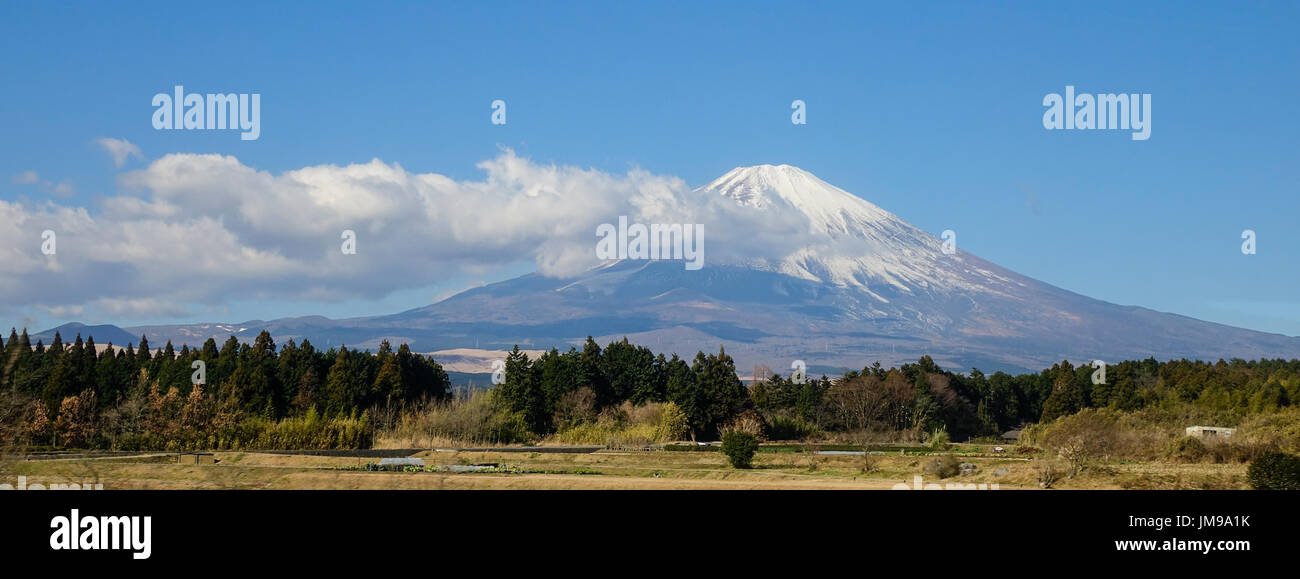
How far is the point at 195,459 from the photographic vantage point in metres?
36.5

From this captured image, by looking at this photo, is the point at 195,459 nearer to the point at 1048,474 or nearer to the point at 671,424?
the point at 671,424

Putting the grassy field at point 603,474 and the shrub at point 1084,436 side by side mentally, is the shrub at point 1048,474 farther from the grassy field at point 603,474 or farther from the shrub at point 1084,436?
the shrub at point 1084,436

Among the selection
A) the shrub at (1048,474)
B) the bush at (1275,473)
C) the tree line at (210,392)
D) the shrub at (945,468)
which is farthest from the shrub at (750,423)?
the bush at (1275,473)

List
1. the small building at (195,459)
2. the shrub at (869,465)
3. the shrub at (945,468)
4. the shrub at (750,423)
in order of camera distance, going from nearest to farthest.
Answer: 1. the shrub at (945,468)
2. the shrub at (869,465)
3. the small building at (195,459)
4. the shrub at (750,423)

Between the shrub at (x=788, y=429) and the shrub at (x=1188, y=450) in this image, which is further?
the shrub at (x=788, y=429)

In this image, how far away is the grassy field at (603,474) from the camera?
25.9 m

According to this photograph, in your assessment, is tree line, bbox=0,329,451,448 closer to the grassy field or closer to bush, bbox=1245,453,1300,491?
the grassy field

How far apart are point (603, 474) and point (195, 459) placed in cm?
1472

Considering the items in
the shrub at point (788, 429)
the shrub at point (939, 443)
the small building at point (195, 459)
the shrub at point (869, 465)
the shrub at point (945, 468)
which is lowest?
the shrub at point (788, 429)

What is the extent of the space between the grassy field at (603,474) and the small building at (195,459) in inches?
13.1

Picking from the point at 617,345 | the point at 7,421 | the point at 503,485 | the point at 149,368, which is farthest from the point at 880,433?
the point at 7,421

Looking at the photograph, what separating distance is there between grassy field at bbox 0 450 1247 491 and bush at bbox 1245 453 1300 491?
186 cm
